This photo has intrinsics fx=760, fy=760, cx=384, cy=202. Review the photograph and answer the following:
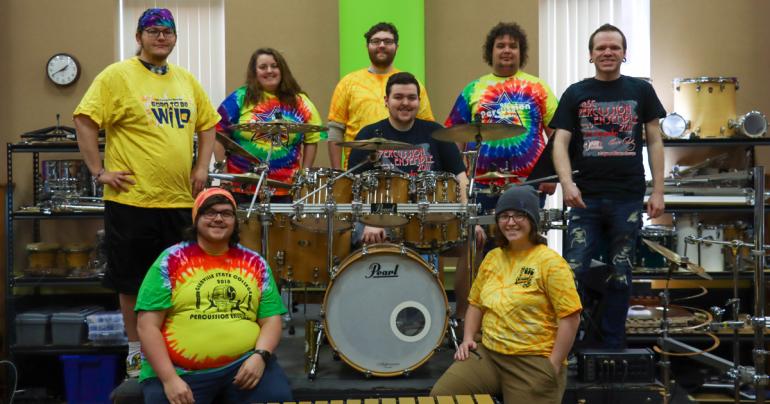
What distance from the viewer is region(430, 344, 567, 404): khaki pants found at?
303 centimetres

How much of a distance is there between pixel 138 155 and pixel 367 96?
5.04ft

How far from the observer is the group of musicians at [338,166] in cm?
304

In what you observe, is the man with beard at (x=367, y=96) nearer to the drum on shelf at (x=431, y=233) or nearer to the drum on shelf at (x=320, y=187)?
the drum on shelf at (x=320, y=187)

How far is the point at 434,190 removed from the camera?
385 cm

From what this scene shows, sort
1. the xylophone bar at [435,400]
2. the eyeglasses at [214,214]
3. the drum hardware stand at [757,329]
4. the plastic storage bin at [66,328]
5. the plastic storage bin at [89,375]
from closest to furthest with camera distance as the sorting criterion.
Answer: the xylophone bar at [435,400] → the eyeglasses at [214,214] → the drum hardware stand at [757,329] → the plastic storage bin at [89,375] → the plastic storage bin at [66,328]

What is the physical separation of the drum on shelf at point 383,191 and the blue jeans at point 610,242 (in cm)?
87

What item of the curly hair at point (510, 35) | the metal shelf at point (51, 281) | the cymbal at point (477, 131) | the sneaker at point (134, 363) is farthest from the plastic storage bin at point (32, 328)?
the curly hair at point (510, 35)

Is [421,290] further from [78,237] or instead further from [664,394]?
[78,237]

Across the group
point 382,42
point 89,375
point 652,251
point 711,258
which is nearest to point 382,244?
point 382,42

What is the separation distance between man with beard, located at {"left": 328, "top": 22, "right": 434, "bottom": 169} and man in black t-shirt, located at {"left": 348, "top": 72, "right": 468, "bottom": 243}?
0.28m

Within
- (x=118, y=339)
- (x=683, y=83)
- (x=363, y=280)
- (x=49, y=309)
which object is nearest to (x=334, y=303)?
(x=363, y=280)

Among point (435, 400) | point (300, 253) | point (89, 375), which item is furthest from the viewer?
point (89, 375)

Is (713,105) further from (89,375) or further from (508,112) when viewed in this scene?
(89,375)

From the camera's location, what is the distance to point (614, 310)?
390cm
